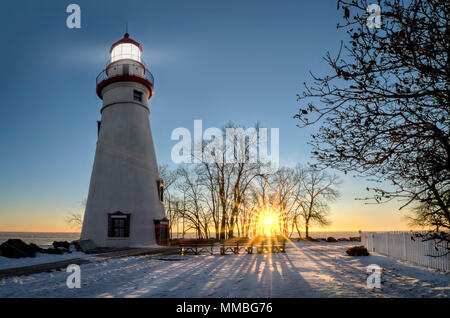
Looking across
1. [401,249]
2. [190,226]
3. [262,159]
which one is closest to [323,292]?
[401,249]

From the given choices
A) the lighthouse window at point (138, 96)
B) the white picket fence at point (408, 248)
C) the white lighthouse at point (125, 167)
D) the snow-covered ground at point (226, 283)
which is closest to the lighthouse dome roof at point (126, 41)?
the white lighthouse at point (125, 167)

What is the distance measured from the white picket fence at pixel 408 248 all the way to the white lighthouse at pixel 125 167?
1538 cm

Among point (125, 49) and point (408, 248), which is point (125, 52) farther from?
Result: point (408, 248)

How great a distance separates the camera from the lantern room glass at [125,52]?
22.7 metres

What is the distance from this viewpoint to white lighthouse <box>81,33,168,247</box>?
65.8ft

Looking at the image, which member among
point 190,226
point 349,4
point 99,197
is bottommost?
point 190,226

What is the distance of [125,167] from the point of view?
21016mm

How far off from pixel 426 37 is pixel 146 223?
19.7 meters

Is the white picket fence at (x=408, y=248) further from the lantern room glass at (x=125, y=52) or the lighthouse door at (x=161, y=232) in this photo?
the lantern room glass at (x=125, y=52)

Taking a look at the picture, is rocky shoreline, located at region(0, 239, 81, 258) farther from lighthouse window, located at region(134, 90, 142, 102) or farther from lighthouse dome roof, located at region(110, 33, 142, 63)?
lighthouse dome roof, located at region(110, 33, 142, 63)

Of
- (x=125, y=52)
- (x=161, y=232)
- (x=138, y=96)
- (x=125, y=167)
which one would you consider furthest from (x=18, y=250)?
(x=125, y=52)

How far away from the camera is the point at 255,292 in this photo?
22.6ft

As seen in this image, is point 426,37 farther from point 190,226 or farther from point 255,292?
point 190,226

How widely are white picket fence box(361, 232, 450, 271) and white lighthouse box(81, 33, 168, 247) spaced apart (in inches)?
605
